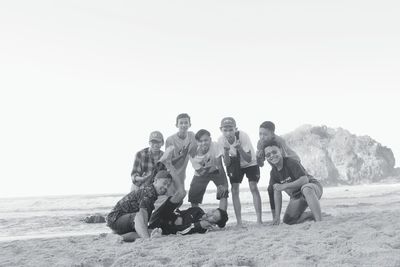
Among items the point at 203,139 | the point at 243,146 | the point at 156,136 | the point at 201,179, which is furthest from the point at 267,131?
the point at 156,136

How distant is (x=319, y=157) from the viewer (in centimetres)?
4550

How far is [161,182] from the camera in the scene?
447cm

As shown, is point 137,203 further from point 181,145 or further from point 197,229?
point 181,145

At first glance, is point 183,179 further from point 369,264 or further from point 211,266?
Result: point 369,264

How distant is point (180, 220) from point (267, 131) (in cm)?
187

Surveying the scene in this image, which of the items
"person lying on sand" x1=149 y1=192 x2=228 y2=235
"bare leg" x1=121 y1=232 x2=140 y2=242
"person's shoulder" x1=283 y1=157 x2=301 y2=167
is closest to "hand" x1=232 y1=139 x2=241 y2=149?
"person's shoulder" x1=283 y1=157 x2=301 y2=167

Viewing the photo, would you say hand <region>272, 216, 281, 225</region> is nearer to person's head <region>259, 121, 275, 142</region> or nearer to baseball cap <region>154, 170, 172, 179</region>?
person's head <region>259, 121, 275, 142</region>

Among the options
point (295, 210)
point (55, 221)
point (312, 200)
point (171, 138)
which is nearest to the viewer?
point (312, 200)

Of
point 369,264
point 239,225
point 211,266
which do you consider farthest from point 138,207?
point 369,264

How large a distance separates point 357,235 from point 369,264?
115 centimetres

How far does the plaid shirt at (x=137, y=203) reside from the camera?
442 cm

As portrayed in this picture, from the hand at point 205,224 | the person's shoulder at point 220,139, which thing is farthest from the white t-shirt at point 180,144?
the hand at point 205,224

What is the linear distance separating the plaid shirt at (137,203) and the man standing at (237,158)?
1.37 metres

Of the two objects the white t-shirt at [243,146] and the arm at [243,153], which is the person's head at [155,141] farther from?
the arm at [243,153]
